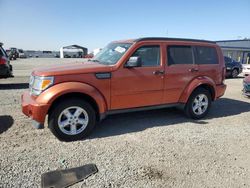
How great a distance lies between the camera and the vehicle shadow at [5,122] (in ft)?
16.0

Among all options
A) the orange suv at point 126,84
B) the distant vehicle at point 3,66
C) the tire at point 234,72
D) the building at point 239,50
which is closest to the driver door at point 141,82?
the orange suv at point 126,84

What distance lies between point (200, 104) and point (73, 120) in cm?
335

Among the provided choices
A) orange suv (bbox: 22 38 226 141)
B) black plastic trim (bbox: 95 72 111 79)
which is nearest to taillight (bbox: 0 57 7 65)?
orange suv (bbox: 22 38 226 141)

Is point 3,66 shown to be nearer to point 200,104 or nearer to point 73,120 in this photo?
point 73,120

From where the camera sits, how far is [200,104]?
5969 mm

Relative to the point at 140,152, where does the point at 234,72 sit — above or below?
above

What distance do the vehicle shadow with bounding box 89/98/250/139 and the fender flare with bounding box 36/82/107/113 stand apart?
2.69ft

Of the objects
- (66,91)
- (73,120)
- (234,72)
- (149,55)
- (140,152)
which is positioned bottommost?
(140,152)

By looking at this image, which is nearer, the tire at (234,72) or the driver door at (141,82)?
the driver door at (141,82)

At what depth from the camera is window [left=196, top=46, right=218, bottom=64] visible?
5879 mm

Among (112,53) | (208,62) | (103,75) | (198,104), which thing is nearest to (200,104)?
(198,104)

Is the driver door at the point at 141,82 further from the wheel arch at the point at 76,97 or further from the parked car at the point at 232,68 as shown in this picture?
the parked car at the point at 232,68

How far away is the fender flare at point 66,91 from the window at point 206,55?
2.91 metres

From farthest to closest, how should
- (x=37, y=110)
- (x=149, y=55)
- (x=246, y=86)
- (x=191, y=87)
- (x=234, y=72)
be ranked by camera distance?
1. (x=234, y=72)
2. (x=246, y=86)
3. (x=191, y=87)
4. (x=149, y=55)
5. (x=37, y=110)
